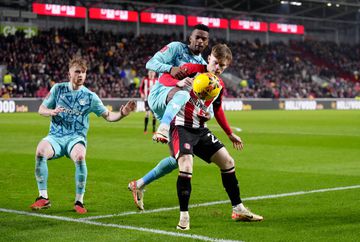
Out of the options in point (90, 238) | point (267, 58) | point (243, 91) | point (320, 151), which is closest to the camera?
point (90, 238)

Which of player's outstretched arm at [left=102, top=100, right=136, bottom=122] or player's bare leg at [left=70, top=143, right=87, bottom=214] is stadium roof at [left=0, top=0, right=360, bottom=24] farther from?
player's bare leg at [left=70, top=143, right=87, bottom=214]

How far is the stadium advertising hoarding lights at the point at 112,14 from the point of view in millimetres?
53844

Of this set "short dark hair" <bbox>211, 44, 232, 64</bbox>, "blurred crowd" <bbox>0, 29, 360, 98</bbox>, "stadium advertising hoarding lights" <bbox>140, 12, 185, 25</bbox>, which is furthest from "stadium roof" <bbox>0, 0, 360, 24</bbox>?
"short dark hair" <bbox>211, 44, 232, 64</bbox>

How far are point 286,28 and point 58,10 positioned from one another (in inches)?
1055

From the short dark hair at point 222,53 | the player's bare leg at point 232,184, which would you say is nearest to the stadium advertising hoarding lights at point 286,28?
the player's bare leg at point 232,184

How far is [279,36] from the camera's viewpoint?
75.1m

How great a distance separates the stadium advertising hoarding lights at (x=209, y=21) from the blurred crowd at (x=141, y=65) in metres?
2.21

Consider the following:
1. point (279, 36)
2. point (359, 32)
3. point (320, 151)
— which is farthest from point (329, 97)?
point (320, 151)

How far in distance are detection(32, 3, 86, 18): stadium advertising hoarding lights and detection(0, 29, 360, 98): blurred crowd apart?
1.99 metres

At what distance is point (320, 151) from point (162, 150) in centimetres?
404

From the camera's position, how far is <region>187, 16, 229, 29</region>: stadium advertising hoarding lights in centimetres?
6100

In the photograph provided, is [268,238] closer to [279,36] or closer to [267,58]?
[267,58]

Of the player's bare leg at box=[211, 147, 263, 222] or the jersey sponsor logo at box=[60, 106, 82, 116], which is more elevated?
the jersey sponsor logo at box=[60, 106, 82, 116]

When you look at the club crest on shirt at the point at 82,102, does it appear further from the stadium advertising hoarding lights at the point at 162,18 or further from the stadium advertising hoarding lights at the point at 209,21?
the stadium advertising hoarding lights at the point at 209,21
